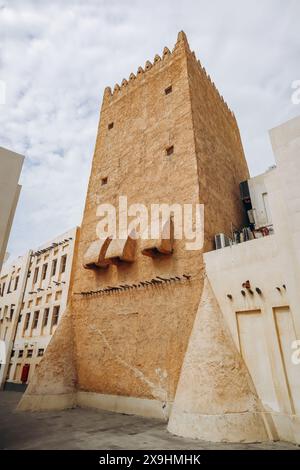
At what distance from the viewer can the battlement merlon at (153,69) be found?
1500 centimetres

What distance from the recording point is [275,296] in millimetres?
7910

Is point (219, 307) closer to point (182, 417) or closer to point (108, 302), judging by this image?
point (182, 417)

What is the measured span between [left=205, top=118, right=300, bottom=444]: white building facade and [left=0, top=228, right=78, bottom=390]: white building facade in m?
13.2

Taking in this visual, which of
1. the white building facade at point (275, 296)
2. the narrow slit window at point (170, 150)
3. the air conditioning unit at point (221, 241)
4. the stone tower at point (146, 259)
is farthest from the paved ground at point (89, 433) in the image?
the narrow slit window at point (170, 150)

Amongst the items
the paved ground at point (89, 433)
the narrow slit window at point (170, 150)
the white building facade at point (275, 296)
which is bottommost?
the paved ground at point (89, 433)

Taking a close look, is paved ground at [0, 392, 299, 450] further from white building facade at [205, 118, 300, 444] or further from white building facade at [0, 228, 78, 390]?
white building facade at [0, 228, 78, 390]

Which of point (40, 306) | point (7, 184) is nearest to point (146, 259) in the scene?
point (7, 184)

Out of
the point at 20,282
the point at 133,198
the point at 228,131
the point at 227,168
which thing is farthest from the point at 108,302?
the point at 20,282

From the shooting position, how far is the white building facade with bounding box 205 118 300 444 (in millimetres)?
7102

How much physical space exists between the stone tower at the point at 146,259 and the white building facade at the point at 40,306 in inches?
242

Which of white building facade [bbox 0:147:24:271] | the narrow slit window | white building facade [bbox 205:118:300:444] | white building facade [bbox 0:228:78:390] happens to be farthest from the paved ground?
the narrow slit window

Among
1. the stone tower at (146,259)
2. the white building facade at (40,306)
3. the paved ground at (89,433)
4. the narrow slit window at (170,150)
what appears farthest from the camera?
the white building facade at (40,306)

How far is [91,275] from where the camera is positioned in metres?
13.4

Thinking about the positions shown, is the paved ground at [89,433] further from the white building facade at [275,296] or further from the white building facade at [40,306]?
the white building facade at [40,306]
